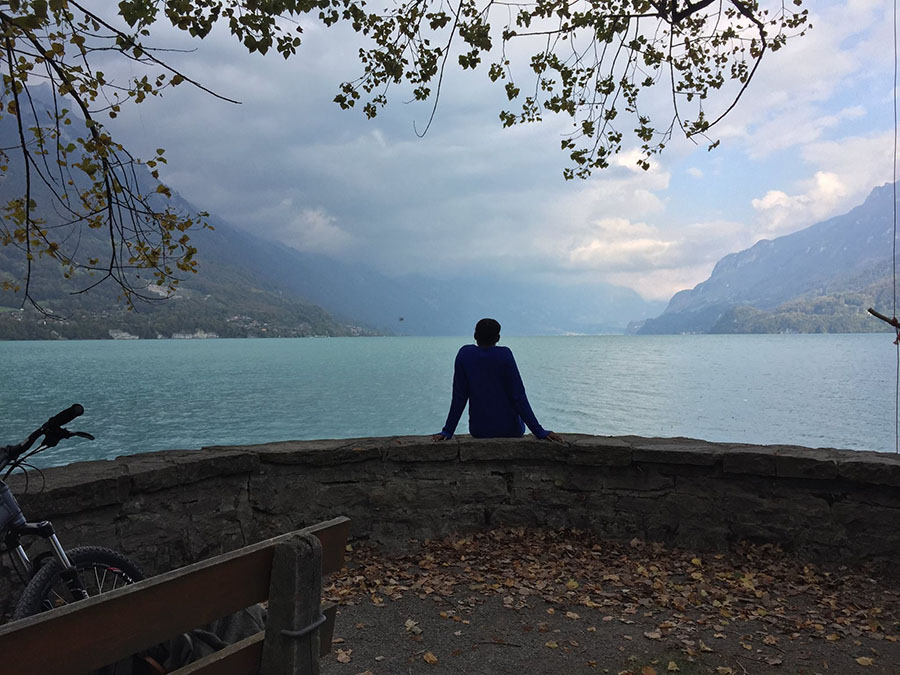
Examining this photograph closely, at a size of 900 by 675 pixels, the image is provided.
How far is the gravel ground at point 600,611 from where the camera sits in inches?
141

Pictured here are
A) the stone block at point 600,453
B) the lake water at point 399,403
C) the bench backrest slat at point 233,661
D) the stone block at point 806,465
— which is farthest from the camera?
the lake water at point 399,403

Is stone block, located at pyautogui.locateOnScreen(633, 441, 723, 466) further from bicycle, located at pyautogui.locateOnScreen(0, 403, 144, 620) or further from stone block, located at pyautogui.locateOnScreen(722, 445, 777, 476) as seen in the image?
bicycle, located at pyautogui.locateOnScreen(0, 403, 144, 620)

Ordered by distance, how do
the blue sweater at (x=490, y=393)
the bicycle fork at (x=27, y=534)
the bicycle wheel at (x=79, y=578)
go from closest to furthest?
the bicycle wheel at (x=79, y=578) < the bicycle fork at (x=27, y=534) < the blue sweater at (x=490, y=393)

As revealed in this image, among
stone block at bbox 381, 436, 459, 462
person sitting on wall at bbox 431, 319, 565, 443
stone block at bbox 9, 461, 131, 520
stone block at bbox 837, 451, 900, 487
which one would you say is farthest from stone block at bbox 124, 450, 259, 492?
stone block at bbox 837, 451, 900, 487

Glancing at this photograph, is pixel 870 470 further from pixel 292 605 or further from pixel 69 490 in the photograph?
pixel 69 490

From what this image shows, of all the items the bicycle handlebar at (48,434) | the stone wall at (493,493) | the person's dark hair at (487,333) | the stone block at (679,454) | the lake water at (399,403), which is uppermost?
the person's dark hair at (487,333)

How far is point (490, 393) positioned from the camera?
18.6 ft

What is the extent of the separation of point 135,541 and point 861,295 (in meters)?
203

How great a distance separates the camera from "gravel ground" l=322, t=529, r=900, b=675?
3.59 m

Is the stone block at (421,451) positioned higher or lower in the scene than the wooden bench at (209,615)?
lower

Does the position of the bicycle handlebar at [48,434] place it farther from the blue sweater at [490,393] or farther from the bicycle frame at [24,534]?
the blue sweater at [490,393]

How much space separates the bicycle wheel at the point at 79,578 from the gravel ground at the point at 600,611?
4.43 feet

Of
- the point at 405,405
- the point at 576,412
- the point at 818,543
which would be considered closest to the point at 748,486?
the point at 818,543

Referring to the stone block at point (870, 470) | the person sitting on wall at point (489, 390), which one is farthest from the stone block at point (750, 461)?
the person sitting on wall at point (489, 390)
